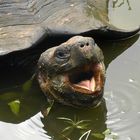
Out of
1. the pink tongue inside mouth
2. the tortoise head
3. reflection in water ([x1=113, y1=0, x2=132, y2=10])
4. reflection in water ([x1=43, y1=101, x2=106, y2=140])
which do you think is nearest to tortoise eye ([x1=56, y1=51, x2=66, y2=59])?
the tortoise head

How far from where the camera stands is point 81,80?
8.54 ft

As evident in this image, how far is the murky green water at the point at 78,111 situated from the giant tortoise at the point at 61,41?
87 millimetres

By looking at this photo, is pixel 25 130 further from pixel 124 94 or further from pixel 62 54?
pixel 124 94

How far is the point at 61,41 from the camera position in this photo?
2980mm

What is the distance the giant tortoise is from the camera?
101 inches

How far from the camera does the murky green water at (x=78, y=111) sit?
101 inches

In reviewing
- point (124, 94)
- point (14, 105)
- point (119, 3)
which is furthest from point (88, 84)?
point (119, 3)

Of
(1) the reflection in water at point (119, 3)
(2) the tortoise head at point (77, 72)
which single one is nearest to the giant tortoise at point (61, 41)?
(2) the tortoise head at point (77, 72)

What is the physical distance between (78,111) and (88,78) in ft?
0.68

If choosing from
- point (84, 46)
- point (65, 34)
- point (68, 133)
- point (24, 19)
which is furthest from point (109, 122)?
point (24, 19)

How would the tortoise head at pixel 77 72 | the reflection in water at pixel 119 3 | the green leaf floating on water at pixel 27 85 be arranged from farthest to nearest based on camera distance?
the reflection in water at pixel 119 3
the green leaf floating on water at pixel 27 85
the tortoise head at pixel 77 72

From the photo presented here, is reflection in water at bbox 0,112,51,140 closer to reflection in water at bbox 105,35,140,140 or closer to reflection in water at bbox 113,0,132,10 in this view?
reflection in water at bbox 105,35,140,140

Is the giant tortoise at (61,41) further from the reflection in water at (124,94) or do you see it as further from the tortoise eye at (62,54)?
the reflection in water at (124,94)

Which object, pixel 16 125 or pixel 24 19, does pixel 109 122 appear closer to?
pixel 16 125
